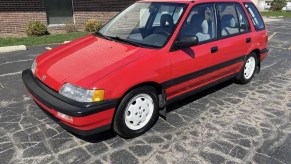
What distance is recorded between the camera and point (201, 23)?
4.53 metres

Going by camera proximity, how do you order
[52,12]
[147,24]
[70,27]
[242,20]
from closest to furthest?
[147,24]
[242,20]
[52,12]
[70,27]

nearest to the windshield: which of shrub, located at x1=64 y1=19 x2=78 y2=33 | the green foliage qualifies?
the green foliage

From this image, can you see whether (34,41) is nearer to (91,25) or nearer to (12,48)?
(12,48)

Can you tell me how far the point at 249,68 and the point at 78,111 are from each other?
414 centimetres

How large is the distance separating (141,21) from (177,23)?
28.2 inches

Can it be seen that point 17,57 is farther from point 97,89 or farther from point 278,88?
point 278,88

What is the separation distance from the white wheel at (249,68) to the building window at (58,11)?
9.27 m

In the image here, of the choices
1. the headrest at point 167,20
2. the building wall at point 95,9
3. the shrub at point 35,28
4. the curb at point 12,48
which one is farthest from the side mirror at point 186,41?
the building wall at point 95,9

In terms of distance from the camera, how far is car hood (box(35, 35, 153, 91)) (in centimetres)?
342

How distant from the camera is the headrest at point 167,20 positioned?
13.9 ft

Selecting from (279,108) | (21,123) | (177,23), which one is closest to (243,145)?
(279,108)

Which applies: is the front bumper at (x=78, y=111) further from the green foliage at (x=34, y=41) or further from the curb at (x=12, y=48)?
the green foliage at (x=34, y=41)

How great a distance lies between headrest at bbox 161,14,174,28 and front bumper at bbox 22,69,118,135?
5.08 feet

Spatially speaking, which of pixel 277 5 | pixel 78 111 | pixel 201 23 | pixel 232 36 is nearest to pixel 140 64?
pixel 78 111
